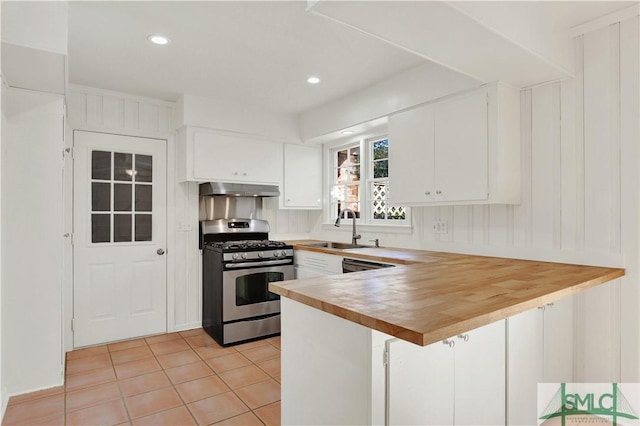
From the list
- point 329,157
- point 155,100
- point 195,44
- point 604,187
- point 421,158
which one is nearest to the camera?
point 604,187

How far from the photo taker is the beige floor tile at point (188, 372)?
2764mm

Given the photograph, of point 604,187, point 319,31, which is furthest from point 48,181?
point 604,187

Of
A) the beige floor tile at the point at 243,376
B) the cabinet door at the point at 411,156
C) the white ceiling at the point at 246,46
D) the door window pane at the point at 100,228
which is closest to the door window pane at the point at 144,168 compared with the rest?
the door window pane at the point at 100,228

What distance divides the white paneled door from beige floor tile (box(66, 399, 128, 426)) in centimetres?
130

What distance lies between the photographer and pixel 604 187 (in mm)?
2150

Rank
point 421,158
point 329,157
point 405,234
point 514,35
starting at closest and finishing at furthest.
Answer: point 514,35, point 421,158, point 405,234, point 329,157

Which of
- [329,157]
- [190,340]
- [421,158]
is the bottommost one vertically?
[190,340]

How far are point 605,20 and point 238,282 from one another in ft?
11.1

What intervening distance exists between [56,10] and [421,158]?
2.51m

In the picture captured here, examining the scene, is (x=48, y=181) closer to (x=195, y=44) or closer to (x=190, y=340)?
(x=195, y=44)

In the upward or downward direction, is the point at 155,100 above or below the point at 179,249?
above

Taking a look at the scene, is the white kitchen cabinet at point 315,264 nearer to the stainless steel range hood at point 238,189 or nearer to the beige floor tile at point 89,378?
the stainless steel range hood at point 238,189

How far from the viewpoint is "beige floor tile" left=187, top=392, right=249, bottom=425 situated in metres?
2.23

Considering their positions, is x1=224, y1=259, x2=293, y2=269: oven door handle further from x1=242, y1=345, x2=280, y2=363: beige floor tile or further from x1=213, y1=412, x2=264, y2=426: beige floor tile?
x1=213, y1=412, x2=264, y2=426: beige floor tile
